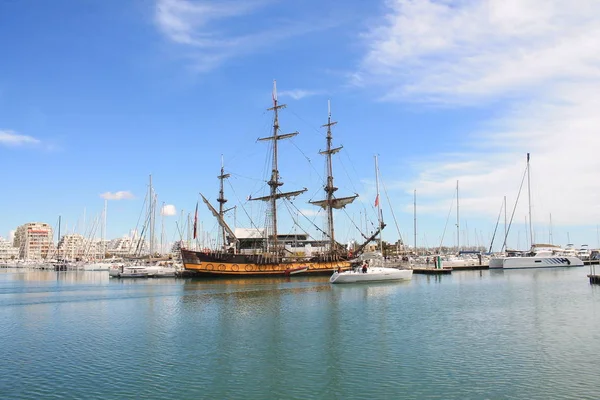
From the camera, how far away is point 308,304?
4238 cm

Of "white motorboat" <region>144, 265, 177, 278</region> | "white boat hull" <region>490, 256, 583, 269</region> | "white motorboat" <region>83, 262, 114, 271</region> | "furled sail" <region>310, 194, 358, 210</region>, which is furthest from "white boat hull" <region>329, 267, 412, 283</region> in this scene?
"white motorboat" <region>83, 262, 114, 271</region>

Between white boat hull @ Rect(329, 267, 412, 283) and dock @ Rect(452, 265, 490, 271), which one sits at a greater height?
white boat hull @ Rect(329, 267, 412, 283)

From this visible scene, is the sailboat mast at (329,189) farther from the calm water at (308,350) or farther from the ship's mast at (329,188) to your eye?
the calm water at (308,350)

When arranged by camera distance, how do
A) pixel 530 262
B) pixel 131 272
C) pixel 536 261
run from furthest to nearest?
1. pixel 536 261
2. pixel 530 262
3. pixel 131 272

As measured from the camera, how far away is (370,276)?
64500mm

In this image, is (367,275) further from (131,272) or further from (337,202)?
(131,272)

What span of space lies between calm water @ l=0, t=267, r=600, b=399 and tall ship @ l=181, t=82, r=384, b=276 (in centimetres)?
3594

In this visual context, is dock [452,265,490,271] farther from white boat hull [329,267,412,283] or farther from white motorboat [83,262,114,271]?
white motorboat [83,262,114,271]

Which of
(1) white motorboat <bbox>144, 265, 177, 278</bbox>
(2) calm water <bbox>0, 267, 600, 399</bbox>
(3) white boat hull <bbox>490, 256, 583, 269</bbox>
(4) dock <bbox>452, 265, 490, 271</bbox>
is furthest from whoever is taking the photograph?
(4) dock <bbox>452, 265, 490, 271</bbox>


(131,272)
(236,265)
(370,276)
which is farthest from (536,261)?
(131,272)

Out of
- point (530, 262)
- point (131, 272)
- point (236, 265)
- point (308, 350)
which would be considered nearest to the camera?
point (308, 350)

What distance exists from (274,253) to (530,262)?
177ft

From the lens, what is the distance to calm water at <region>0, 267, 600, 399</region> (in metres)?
18.0

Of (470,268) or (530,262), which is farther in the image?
(470,268)
